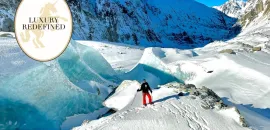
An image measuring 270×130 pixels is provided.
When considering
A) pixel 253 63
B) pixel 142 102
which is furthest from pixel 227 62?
pixel 142 102

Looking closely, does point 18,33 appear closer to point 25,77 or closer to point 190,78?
point 25,77

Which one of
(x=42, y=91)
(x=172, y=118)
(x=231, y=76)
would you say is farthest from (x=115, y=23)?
(x=172, y=118)

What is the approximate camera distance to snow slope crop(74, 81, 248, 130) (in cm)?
1307

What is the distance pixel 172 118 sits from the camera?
44.5 feet

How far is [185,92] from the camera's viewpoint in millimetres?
16609

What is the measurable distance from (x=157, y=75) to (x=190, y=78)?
450cm

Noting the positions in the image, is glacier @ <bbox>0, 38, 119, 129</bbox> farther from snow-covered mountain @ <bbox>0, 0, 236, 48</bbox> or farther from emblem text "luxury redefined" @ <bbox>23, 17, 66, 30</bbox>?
snow-covered mountain @ <bbox>0, 0, 236, 48</bbox>

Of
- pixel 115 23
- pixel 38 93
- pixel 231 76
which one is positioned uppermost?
pixel 115 23

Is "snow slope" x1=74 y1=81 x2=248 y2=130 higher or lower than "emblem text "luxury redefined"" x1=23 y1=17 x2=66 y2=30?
lower

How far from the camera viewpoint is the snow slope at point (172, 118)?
13070 mm

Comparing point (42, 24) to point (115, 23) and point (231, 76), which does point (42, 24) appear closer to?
point (231, 76)

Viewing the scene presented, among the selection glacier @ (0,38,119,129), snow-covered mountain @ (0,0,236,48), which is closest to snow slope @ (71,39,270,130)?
glacier @ (0,38,119,129)

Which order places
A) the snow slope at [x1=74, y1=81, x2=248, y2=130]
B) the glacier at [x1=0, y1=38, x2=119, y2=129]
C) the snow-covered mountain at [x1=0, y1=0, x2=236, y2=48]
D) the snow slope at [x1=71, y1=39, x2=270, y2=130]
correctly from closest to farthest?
the snow slope at [x1=74, y1=81, x2=248, y2=130], the glacier at [x1=0, y1=38, x2=119, y2=129], the snow slope at [x1=71, y1=39, x2=270, y2=130], the snow-covered mountain at [x1=0, y1=0, x2=236, y2=48]

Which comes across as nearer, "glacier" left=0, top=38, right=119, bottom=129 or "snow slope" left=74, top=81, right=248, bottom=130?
"snow slope" left=74, top=81, right=248, bottom=130
